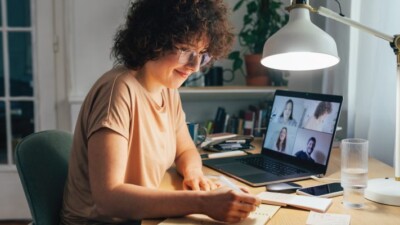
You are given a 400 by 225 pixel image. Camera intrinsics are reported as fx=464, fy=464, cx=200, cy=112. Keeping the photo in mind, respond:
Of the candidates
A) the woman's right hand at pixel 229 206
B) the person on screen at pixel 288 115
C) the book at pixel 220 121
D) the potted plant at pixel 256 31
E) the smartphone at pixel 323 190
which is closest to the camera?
the woman's right hand at pixel 229 206

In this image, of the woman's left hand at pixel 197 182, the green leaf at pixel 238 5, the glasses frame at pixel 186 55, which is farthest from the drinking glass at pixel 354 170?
the green leaf at pixel 238 5

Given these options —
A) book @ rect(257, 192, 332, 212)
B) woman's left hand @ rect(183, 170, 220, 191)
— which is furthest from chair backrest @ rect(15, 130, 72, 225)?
book @ rect(257, 192, 332, 212)

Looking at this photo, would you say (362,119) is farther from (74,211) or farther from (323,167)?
(74,211)

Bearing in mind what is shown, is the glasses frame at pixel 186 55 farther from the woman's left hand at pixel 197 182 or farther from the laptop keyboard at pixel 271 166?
the laptop keyboard at pixel 271 166

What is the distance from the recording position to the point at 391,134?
1781 millimetres

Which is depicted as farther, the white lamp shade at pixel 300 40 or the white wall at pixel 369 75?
the white wall at pixel 369 75

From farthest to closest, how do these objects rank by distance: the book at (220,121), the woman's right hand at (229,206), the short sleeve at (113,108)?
the book at (220,121) < the short sleeve at (113,108) < the woman's right hand at (229,206)

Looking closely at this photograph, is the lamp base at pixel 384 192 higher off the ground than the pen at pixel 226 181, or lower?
higher

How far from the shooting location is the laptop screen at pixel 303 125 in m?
1.49

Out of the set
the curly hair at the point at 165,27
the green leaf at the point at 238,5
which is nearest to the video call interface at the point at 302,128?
the curly hair at the point at 165,27

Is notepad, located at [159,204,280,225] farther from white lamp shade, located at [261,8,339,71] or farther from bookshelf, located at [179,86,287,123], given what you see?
bookshelf, located at [179,86,287,123]

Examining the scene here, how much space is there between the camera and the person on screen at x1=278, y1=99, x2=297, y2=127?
166 cm

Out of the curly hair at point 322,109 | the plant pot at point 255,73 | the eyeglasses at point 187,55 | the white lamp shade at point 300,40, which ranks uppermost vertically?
the white lamp shade at point 300,40

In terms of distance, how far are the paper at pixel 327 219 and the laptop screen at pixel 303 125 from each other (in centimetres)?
38
